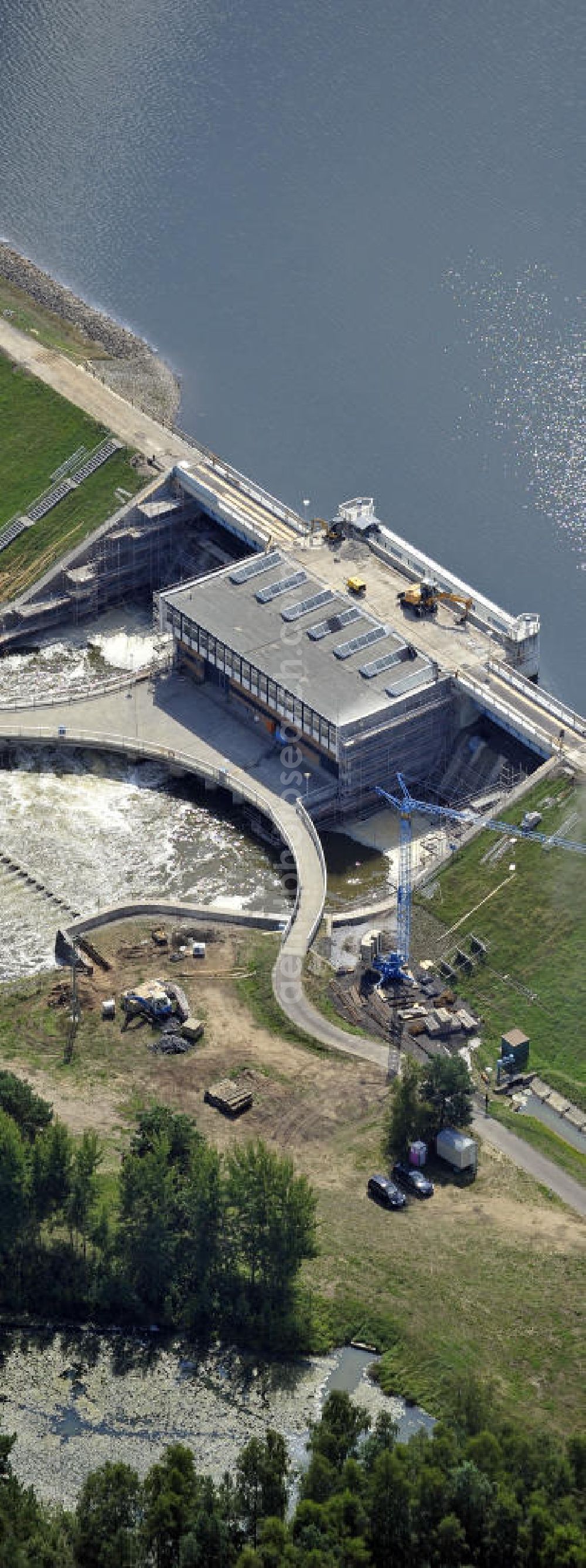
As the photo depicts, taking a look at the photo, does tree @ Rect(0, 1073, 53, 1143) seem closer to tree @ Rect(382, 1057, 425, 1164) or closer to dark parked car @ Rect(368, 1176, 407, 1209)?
dark parked car @ Rect(368, 1176, 407, 1209)

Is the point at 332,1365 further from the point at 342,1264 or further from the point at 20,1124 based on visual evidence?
the point at 20,1124

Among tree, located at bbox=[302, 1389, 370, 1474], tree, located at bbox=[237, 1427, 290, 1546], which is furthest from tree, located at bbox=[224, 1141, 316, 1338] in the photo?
tree, located at bbox=[237, 1427, 290, 1546]

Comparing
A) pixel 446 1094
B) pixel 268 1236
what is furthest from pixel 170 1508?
pixel 446 1094

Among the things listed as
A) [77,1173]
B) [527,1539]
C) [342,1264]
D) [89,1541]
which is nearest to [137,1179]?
[77,1173]

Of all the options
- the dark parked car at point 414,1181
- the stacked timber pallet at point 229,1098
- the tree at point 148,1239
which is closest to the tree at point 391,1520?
the tree at point 148,1239

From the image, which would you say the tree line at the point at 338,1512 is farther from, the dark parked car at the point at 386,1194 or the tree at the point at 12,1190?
the dark parked car at the point at 386,1194

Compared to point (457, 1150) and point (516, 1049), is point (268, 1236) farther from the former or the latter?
point (516, 1049)
